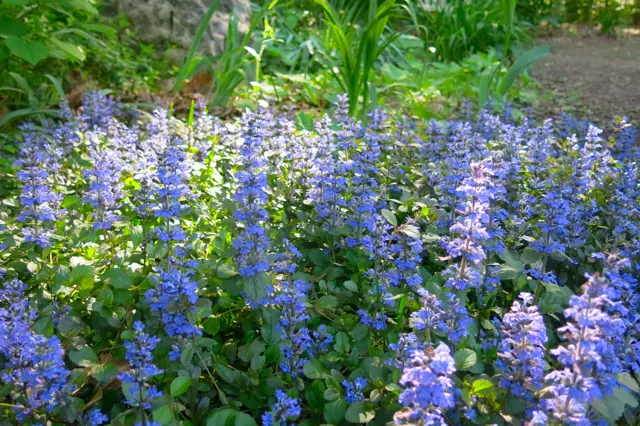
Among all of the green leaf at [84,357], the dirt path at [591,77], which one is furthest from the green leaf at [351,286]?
the dirt path at [591,77]

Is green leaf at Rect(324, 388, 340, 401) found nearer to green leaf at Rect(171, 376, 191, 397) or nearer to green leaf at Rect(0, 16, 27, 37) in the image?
green leaf at Rect(171, 376, 191, 397)

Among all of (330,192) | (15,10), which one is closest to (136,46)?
(15,10)

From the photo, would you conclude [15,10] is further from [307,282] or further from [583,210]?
[583,210]

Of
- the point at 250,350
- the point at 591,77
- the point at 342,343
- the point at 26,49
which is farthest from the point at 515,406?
the point at 591,77

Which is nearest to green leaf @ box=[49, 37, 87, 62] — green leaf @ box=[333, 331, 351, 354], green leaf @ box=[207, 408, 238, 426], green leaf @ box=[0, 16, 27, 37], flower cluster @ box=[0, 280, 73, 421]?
green leaf @ box=[0, 16, 27, 37]

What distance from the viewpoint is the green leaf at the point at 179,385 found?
192 cm

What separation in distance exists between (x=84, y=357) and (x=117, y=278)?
326 millimetres

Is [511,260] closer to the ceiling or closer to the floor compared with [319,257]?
closer to the ceiling

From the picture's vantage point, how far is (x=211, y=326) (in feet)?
7.52

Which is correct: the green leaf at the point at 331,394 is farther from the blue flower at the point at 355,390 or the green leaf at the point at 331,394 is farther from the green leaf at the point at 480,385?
the green leaf at the point at 480,385

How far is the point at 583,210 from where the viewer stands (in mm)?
2885

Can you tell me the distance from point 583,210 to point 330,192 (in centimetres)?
107

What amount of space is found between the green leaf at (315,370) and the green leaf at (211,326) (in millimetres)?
352

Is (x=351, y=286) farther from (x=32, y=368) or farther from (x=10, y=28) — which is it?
(x=10, y=28)
